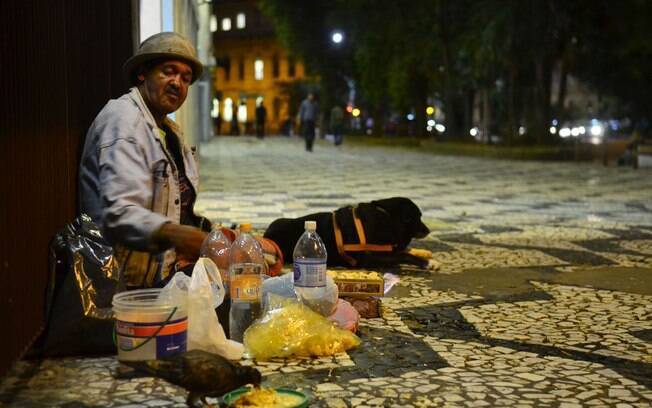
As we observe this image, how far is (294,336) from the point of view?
413 centimetres

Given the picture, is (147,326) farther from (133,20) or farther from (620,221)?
(620,221)

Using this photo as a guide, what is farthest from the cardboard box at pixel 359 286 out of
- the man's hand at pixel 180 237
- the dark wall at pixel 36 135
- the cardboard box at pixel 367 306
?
the man's hand at pixel 180 237

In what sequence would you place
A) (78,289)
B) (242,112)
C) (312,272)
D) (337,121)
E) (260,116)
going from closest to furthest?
(78,289)
(312,272)
(337,121)
(260,116)
(242,112)

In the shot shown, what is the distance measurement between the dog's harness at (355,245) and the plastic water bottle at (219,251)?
56.0 inches

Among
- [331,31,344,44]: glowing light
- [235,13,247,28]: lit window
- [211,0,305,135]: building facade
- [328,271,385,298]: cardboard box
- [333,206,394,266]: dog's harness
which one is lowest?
[328,271,385,298]: cardboard box

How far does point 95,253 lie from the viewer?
157 inches

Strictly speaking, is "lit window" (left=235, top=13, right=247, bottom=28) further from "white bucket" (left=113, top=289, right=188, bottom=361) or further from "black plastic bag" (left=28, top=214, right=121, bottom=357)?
"white bucket" (left=113, top=289, right=188, bottom=361)

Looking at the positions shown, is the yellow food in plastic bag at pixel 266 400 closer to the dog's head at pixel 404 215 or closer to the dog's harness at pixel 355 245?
the dog's harness at pixel 355 245

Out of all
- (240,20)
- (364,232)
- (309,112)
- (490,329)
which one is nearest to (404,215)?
(364,232)

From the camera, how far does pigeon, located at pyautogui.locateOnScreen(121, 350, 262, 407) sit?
3096 millimetres

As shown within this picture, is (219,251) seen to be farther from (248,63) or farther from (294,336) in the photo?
(248,63)

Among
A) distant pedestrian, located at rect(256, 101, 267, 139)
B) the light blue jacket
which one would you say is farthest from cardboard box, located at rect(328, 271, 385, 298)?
distant pedestrian, located at rect(256, 101, 267, 139)

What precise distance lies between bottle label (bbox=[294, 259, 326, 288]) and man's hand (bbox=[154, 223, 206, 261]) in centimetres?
137

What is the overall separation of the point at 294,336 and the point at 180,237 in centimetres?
117
